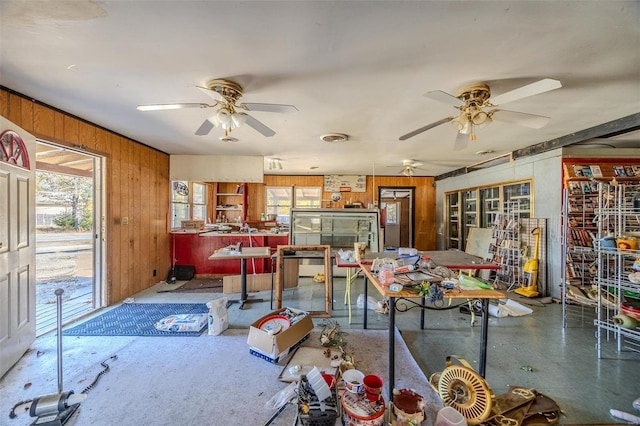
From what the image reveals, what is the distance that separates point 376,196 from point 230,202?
4248mm

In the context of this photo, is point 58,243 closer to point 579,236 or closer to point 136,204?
point 136,204

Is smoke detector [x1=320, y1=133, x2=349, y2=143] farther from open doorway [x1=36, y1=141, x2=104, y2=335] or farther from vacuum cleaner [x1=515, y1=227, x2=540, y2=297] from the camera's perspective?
vacuum cleaner [x1=515, y1=227, x2=540, y2=297]

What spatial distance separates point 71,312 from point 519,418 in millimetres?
4750

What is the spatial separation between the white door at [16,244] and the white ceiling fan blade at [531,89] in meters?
3.97

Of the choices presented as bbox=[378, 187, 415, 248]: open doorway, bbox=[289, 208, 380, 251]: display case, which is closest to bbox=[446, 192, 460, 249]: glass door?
bbox=[378, 187, 415, 248]: open doorway

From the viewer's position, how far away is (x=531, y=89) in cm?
180

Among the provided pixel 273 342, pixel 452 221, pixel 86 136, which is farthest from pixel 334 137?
pixel 452 221

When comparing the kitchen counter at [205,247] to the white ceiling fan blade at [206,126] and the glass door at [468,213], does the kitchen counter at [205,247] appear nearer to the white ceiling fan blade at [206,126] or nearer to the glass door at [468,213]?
the white ceiling fan blade at [206,126]

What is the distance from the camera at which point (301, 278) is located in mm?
4980

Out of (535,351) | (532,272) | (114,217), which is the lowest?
(535,351)

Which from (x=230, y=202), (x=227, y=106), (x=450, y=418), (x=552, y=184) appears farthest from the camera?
(x=230, y=202)

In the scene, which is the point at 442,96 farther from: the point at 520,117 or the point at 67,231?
the point at 67,231

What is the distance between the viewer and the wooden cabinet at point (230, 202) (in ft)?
23.1

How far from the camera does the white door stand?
206 centimetres
